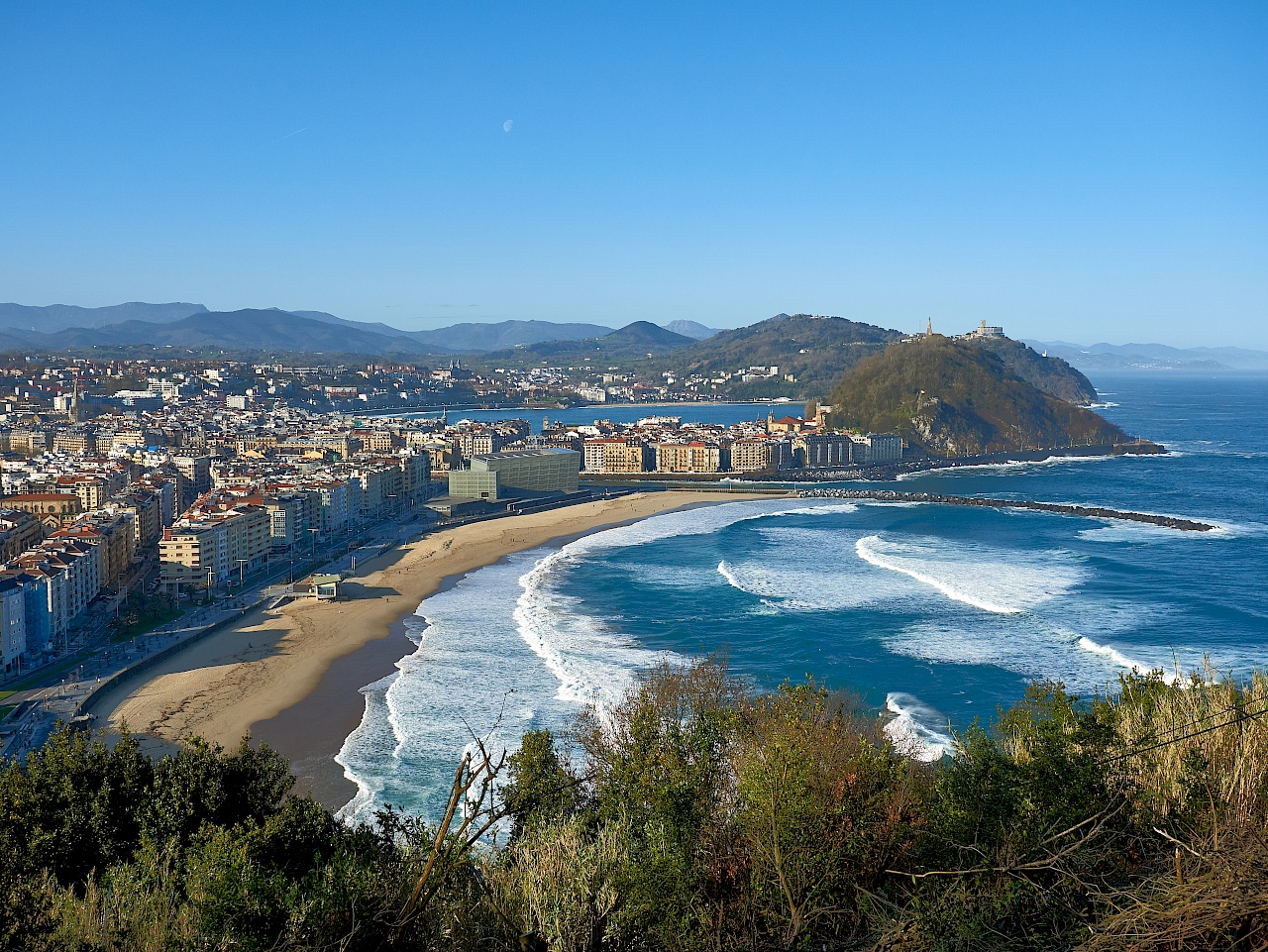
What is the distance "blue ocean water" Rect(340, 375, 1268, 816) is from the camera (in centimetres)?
1994

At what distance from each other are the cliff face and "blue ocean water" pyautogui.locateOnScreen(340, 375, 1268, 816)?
133 feet

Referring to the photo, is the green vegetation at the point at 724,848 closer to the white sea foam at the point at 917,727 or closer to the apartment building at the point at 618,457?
the white sea foam at the point at 917,727

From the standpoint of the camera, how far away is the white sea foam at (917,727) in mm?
16938

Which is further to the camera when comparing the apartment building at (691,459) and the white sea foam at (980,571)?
the apartment building at (691,459)

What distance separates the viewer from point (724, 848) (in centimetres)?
805

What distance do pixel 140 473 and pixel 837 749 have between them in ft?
172

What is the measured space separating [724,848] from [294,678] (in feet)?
56.4

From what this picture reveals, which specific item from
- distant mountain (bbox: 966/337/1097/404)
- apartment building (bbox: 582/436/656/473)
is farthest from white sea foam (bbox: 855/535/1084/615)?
distant mountain (bbox: 966/337/1097/404)

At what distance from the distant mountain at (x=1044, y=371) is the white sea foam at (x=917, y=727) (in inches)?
4794

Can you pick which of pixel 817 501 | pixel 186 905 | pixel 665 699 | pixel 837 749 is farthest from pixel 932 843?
pixel 817 501

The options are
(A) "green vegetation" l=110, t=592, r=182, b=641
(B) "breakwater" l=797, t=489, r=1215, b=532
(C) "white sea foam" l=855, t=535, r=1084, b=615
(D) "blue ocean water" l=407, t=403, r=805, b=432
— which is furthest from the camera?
(D) "blue ocean water" l=407, t=403, r=805, b=432

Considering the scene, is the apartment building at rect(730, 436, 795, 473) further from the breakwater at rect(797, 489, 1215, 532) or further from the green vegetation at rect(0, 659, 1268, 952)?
the green vegetation at rect(0, 659, 1268, 952)

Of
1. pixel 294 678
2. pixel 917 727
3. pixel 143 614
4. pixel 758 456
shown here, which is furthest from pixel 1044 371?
pixel 294 678

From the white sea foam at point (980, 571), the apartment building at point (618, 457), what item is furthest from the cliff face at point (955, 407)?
the white sea foam at point (980, 571)
